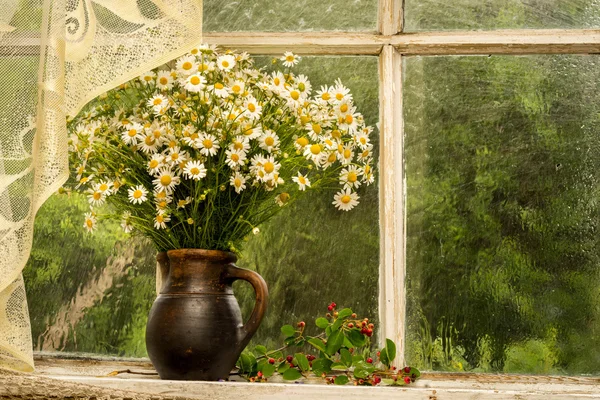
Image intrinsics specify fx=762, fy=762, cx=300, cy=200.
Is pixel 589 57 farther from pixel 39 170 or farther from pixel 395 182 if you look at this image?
pixel 39 170

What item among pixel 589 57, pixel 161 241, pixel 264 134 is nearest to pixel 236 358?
pixel 161 241

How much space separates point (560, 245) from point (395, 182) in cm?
39

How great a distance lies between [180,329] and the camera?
1389 mm

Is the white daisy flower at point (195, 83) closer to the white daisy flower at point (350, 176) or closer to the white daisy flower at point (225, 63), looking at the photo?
the white daisy flower at point (225, 63)

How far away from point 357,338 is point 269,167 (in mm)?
395

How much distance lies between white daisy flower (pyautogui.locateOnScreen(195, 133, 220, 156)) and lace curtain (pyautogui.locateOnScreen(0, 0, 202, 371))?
0.17 m

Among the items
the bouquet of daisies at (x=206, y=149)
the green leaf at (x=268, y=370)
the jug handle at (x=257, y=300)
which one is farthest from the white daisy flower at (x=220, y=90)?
the green leaf at (x=268, y=370)

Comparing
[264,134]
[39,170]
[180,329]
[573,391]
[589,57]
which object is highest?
[589,57]

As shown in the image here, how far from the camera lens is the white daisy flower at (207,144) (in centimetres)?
140

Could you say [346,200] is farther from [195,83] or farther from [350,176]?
[195,83]

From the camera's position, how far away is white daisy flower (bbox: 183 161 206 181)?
54.4 inches

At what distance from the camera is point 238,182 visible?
141 centimetres

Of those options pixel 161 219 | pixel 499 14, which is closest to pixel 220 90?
pixel 161 219

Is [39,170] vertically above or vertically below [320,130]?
below
